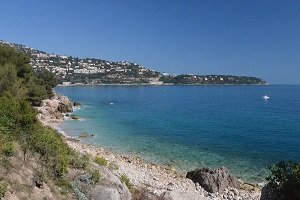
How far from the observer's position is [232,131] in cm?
5403

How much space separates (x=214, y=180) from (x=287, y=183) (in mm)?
8467

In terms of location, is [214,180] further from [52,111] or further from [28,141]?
[52,111]

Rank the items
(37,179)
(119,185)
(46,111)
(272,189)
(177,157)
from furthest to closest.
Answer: (46,111) → (177,157) → (272,189) → (119,185) → (37,179)

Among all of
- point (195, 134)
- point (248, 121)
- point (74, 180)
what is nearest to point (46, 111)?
point (195, 134)

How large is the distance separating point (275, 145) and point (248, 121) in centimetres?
2558

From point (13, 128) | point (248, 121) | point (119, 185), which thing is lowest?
point (248, 121)

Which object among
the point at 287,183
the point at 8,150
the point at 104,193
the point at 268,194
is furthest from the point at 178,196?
the point at 8,150

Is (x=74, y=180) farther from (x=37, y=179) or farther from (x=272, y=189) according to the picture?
(x=272, y=189)

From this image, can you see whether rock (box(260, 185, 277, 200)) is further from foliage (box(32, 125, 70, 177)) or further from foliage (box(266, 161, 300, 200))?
foliage (box(32, 125, 70, 177))

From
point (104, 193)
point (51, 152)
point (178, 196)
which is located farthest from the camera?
point (178, 196)

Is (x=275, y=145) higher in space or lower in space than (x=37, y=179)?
lower

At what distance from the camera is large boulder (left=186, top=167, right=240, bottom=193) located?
925 inches

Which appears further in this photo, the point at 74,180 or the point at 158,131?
the point at 158,131

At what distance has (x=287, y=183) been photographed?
15.6m
